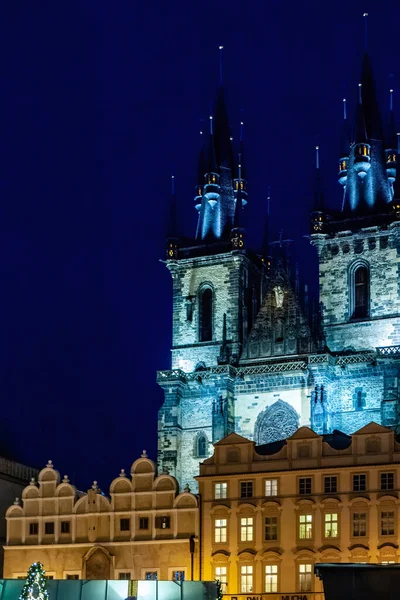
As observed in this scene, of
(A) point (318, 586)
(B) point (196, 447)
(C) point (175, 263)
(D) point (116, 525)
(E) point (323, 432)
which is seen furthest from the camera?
(C) point (175, 263)

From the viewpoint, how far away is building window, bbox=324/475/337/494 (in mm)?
68625

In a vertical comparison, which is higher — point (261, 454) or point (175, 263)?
point (175, 263)

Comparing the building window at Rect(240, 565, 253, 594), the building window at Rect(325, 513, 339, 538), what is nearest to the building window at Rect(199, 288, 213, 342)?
the building window at Rect(240, 565, 253, 594)

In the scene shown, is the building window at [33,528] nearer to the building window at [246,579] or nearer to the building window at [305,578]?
the building window at [246,579]

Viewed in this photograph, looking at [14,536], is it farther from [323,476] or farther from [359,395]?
[359,395]

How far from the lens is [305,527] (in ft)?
225

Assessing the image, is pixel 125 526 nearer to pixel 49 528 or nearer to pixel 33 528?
pixel 49 528

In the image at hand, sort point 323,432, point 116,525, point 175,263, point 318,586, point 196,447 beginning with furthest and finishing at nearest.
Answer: point 175,263, point 196,447, point 323,432, point 116,525, point 318,586

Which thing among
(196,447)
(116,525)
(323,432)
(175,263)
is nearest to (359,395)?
(323,432)

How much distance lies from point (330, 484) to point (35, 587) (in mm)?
17192

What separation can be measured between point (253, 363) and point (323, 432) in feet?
31.5

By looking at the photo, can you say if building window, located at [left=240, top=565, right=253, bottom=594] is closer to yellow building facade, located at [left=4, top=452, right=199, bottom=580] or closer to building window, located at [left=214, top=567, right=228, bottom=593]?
building window, located at [left=214, top=567, right=228, bottom=593]

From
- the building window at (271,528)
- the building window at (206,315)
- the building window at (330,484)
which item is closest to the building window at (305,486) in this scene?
the building window at (330,484)

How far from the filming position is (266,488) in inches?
2763
